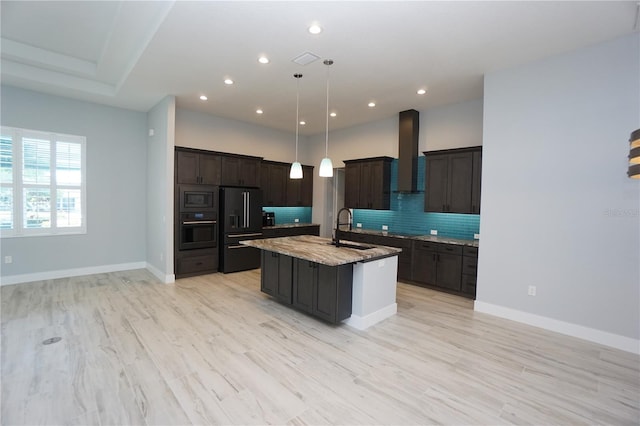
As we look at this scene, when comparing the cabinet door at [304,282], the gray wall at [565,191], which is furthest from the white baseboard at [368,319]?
the gray wall at [565,191]

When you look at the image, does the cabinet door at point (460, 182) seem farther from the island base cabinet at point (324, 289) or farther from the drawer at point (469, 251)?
the island base cabinet at point (324, 289)

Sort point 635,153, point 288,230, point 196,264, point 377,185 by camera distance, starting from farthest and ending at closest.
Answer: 1. point 288,230
2. point 377,185
3. point 196,264
4. point 635,153

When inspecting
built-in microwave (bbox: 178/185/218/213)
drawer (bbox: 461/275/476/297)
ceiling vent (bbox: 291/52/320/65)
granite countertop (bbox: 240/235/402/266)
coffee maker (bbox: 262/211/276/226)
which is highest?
ceiling vent (bbox: 291/52/320/65)

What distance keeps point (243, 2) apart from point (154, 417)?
3378mm

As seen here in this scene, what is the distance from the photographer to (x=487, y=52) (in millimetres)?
3439

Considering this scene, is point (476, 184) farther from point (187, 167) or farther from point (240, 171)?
point (187, 167)

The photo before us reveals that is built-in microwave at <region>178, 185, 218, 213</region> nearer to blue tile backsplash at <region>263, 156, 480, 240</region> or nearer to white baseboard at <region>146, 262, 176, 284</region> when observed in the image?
white baseboard at <region>146, 262, 176, 284</region>

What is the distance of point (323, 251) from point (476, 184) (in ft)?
9.64

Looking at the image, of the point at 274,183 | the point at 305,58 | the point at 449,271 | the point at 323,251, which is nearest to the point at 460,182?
→ the point at 449,271

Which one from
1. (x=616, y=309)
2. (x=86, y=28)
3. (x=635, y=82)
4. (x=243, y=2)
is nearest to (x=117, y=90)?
(x=86, y=28)

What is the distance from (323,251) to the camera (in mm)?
3592

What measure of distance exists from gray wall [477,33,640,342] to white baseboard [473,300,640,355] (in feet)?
0.12

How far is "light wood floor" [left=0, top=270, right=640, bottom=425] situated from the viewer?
2.12 metres

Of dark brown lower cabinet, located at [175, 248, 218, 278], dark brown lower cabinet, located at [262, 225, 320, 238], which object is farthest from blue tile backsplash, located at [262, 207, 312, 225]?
dark brown lower cabinet, located at [175, 248, 218, 278]
